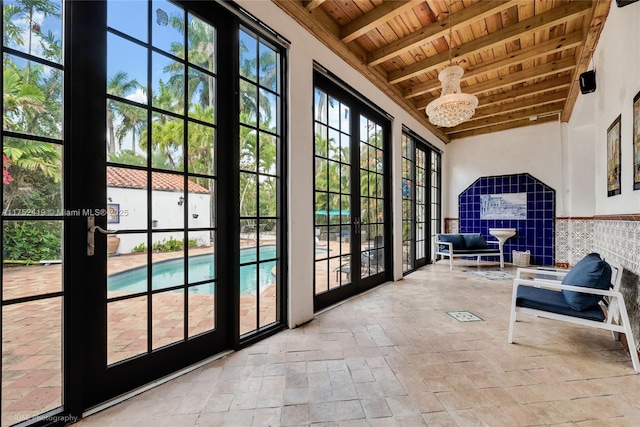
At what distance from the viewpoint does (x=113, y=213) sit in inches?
62.8

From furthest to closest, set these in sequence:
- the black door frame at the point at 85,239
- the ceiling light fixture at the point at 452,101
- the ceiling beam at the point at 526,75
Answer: the ceiling beam at the point at 526,75 < the ceiling light fixture at the point at 452,101 < the black door frame at the point at 85,239

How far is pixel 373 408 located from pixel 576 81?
5.13 m

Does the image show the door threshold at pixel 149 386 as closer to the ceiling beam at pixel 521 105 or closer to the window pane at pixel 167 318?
the window pane at pixel 167 318

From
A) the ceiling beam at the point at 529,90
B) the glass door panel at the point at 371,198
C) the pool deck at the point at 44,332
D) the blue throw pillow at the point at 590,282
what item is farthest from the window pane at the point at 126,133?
the ceiling beam at the point at 529,90

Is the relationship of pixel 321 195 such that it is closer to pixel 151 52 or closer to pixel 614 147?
pixel 151 52

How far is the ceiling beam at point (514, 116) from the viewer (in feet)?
17.5

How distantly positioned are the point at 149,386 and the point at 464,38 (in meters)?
4.63

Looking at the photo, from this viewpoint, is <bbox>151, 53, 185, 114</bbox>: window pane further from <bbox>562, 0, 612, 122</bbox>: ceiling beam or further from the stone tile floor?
<bbox>562, 0, 612, 122</bbox>: ceiling beam

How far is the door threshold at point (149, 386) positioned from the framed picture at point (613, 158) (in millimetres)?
3740

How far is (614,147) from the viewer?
2562mm

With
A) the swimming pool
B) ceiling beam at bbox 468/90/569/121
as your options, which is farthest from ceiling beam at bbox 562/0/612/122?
the swimming pool

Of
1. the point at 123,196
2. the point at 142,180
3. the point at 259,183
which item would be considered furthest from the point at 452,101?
the point at 123,196

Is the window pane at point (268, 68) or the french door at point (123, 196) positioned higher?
the window pane at point (268, 68)

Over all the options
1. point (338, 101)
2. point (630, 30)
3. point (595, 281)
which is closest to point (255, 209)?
point (338, 101)
